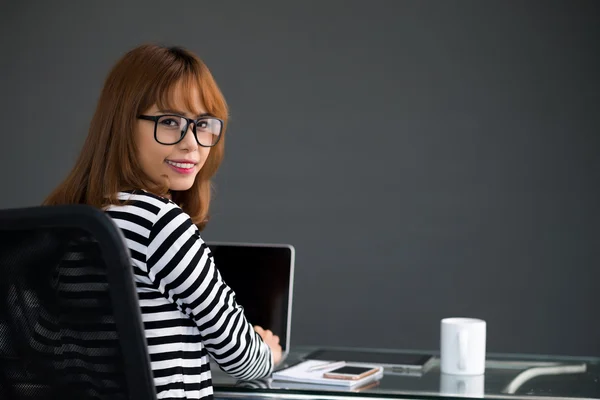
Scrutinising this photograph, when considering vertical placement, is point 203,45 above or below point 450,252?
above

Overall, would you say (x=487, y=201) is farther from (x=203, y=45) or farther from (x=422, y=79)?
(x=203, y=45)

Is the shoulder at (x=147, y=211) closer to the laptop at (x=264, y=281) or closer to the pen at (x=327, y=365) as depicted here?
the pen at (x=327, y=365)

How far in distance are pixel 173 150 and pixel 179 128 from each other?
4 centimetres

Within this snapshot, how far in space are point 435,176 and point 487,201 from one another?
10.3 inches

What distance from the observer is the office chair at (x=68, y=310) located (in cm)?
84

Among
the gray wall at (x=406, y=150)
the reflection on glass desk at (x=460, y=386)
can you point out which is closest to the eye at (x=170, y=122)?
the reflection on glass desk at (x=460, y=386)

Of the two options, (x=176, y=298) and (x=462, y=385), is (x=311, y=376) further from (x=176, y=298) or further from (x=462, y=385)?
(x=176, y=298)

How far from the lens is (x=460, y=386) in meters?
1.85

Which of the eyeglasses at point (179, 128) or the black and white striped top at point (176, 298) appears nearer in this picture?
the black and white striped top at point (176, 298)

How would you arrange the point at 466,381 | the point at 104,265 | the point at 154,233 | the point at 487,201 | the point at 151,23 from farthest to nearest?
the point at 151,23
the point at 487,201
the point at 466,381
the point at 154,233
the point at 104,265

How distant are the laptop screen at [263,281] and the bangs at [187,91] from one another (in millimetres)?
938

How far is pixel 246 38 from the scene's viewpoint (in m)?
3.94

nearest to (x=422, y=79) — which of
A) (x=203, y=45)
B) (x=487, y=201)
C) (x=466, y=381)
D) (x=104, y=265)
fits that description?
(x=487, y=201)

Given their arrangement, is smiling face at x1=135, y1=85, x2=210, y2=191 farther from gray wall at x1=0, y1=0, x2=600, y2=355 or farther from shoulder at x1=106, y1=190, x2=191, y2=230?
gray wall at x1=0, y1=0, x2=600, y2=355
